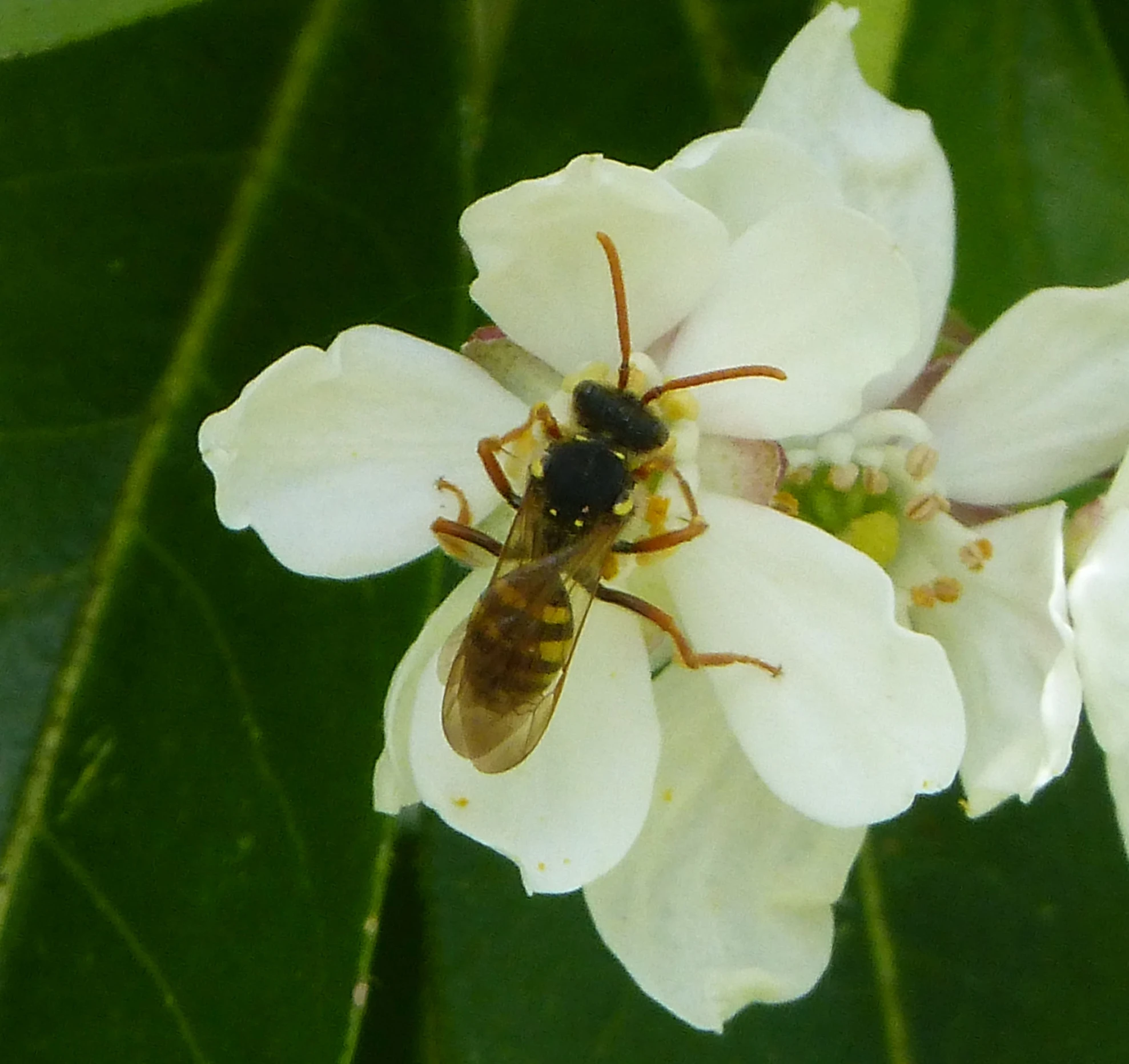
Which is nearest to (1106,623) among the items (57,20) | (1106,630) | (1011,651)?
(1106,630)

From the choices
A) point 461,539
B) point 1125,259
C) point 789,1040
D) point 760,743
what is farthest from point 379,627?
point 1125,259

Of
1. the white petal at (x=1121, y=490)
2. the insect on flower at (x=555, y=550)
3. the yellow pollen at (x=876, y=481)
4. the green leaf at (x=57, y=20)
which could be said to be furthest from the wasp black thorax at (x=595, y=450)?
the green leaf at (x=57, y=20)

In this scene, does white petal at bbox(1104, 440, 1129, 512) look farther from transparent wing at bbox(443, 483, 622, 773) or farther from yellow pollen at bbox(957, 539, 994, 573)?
transparent wing at bbox(443, 483, 622, 773)

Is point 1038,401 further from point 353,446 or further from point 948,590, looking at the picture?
point 353,446

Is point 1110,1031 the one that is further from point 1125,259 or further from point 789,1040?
point 1125,259

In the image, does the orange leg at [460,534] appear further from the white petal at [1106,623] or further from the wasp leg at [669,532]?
the white petal at [1106,623]
